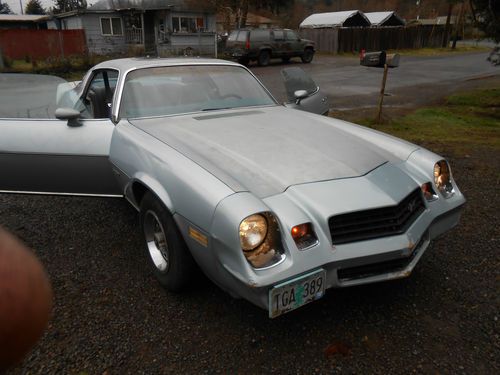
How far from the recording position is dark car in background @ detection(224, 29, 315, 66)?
1994cm

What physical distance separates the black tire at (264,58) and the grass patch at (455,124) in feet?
35.8

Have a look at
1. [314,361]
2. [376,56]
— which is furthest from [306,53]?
[314,361]

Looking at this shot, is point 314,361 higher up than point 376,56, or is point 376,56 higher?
point 376,56

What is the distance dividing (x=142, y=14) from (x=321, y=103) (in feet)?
92.3

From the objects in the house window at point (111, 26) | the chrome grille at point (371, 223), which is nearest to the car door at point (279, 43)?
the house window at point (111, 26)

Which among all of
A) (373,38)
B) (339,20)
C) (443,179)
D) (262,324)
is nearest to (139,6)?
(373,38)

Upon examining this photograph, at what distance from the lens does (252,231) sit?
2100 millimetres

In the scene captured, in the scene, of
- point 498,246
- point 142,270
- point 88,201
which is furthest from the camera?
point 88,201

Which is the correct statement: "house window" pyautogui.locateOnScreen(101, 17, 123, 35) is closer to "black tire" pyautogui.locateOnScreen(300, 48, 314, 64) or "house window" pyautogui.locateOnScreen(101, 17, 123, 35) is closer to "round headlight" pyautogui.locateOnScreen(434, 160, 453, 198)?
"black tire" pyautogui.locateOnScreen(300, 48, 314, 64)

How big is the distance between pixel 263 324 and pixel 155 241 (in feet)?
3.38

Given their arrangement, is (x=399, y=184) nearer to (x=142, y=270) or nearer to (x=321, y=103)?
(x=142, y=270)

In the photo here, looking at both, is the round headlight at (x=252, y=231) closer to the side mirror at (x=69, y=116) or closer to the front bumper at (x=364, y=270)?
the front bumper at (x=364, y=270)

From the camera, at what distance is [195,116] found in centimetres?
360

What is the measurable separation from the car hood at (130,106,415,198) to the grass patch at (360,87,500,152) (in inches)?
153
